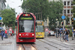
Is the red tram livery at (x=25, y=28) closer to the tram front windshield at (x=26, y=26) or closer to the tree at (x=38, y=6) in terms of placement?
the tram front windshield at (x=26, y=26)

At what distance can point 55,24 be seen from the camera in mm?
77250

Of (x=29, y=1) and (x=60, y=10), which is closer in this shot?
(x=29, y=1)

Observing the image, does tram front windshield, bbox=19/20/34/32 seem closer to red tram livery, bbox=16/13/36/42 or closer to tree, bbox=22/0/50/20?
red tram livery, bbox=16/13/36/42

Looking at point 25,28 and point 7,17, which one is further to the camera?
point 7,17

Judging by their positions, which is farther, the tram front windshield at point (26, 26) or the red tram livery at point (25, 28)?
the tram front windshield at point (26, 26)

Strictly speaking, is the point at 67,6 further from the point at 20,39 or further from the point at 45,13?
the point at 20,39

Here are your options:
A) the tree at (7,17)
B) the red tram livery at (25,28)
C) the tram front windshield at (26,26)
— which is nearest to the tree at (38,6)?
the tree at (7,17)

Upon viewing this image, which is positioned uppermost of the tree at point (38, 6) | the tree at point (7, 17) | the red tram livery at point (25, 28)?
the tree at point (38, 6)

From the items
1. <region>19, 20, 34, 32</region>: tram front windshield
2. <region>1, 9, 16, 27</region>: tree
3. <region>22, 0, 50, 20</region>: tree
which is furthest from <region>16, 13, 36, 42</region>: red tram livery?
<region>1, 9, 16, 27</region>: tree

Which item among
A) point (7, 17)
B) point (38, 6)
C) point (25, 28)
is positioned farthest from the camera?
point (7, 17)

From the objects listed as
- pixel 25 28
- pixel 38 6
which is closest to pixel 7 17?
pixel 38 6

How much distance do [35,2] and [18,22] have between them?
1405 inches

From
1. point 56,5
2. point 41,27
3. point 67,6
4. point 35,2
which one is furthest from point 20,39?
point 67,6

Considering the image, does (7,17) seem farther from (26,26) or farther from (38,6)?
(26,26)
